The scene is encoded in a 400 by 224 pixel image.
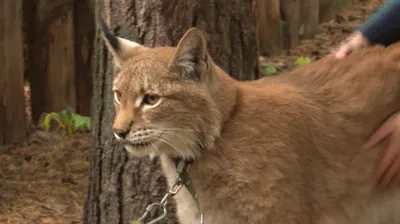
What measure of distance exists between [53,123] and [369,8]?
13.3 feet

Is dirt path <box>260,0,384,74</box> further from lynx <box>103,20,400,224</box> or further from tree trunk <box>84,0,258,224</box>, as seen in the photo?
lynx <box>103,20,400,224</box>

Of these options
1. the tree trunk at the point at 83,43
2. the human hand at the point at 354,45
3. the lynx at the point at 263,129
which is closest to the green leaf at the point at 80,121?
the tree trunk at the point at 83,43

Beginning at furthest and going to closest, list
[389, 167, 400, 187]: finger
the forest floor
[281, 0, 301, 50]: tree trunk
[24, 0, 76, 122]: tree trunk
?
[281, 0, 301, 50]: tree trunk < [24, 0, 76, 122]: tree trunk < the forest floor < [389, 167, 400, 187]: finger

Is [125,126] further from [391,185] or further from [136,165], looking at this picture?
[391,185]

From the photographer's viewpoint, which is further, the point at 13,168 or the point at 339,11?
the point at 339,11

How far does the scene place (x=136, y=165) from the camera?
4098 millimetres

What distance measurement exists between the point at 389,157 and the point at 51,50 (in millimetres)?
3122

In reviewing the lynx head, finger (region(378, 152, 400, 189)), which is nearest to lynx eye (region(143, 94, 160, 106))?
the lynx head

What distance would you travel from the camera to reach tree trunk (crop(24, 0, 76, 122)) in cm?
595

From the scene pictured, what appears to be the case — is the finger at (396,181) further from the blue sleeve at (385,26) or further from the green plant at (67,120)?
the green plant at (67,120)

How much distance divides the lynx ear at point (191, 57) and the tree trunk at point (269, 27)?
12.6 feet

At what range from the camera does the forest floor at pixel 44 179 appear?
5.09 meters

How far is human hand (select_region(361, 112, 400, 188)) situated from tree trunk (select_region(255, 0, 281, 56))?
Result: 138 inches

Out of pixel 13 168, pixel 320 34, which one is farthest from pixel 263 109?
pixel 320 34
